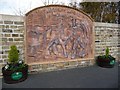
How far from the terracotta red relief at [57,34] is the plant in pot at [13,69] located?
0.68 metres

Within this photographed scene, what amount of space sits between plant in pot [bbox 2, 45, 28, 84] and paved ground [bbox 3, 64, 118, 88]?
18cm

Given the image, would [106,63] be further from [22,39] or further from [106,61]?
[22,39]

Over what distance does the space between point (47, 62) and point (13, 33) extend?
1.76 meters

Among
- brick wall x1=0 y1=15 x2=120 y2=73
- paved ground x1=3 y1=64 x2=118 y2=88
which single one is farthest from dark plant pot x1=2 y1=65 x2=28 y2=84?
brick wall x1=0 y1=15 x2=120 y2=73

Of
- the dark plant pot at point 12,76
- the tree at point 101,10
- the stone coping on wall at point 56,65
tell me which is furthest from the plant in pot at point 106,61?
the tree at point 101,10

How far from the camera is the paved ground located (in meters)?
5.05

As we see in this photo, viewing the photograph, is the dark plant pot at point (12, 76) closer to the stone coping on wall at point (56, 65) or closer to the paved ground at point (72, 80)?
the paved ground at point (72, 80)

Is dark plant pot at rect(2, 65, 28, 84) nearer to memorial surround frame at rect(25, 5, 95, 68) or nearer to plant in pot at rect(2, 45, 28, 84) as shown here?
plant in pot at rect(2, 45, 28, 84)

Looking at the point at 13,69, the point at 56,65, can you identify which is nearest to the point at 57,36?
the point at 56,65

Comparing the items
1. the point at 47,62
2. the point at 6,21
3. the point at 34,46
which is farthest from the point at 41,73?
the point at 6,21

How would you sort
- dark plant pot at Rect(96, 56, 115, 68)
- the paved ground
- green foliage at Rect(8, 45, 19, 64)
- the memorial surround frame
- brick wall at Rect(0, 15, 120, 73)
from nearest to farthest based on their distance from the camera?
the paved ground < green foliage at Rect(8, 45, 19, 64) < brick wall at Rect(0, 15, 120, 73) < the memorial surround frame < dark plant pot at Rect(96, 56, 115, 68)

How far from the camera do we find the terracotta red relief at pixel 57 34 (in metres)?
6.24

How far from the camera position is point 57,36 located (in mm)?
6781

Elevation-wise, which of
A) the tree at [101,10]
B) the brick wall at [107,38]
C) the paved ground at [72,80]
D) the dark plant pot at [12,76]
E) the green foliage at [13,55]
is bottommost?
the paved ground at [72,80]
